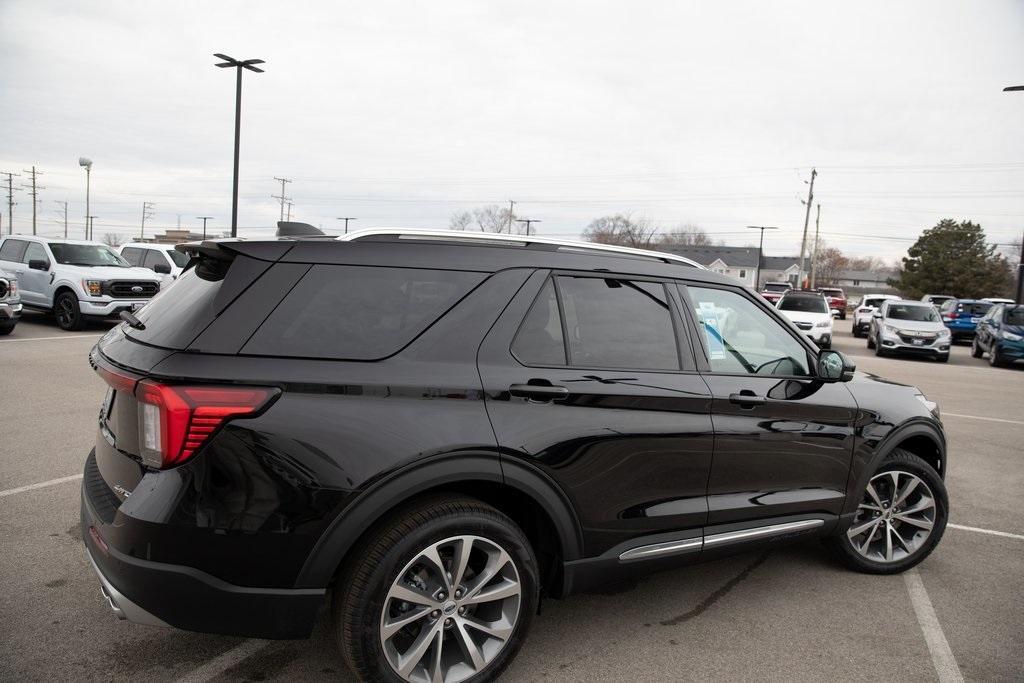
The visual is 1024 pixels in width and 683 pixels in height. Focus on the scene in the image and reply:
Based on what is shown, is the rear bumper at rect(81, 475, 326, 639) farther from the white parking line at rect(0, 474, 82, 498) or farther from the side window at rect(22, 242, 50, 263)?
the side window at rect(22, 242, 50, 263)

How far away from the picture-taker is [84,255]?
618 inches

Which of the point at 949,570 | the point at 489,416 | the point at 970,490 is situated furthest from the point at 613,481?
the point at 970,490

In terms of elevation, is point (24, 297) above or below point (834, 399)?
below

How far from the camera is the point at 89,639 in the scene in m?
3.02

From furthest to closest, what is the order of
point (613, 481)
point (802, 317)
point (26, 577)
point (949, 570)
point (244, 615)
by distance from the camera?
1. point (802, 317)
2. point (949, 570)
3. point (26, 577)
4. point (613, 481)
5. point (244, 615)

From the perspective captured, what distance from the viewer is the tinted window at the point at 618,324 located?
303 cm

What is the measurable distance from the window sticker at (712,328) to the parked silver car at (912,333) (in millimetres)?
17257

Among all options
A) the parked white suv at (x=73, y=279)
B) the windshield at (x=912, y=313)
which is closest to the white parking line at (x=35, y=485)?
the parked white suv at (x=73, y=279)

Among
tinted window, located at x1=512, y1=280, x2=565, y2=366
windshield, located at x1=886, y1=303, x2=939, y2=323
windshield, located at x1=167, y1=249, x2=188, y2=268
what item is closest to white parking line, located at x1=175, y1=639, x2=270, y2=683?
tinted window, located at x1=512, y1=280, x2=565, y2=366

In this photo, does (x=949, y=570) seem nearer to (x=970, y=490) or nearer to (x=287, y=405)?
(x=970, y=490)

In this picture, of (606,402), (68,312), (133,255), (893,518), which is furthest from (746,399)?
(133,255)

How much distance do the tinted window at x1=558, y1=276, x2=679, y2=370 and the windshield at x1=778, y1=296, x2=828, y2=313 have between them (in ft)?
60.2

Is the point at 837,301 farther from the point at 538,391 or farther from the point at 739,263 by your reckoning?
the point at 739,263

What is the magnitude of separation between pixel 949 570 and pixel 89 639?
178 inches
